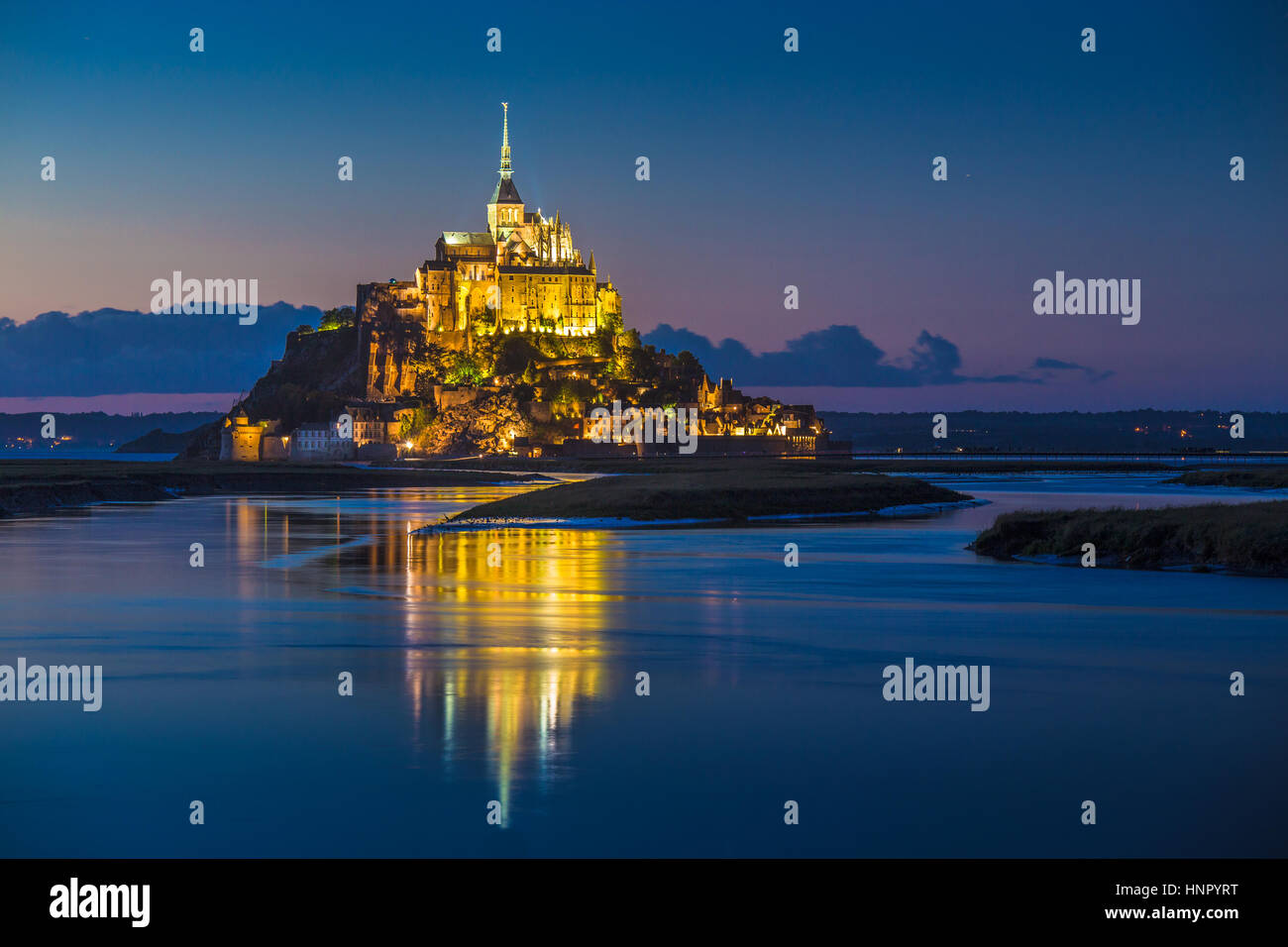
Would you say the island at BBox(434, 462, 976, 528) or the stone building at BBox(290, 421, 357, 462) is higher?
the stone building at BBox(290, 421, 357, 462)

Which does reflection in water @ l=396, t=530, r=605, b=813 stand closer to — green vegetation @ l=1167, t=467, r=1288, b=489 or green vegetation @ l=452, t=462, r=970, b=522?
green vegetation @ l=452, t=462, r=970, b=522

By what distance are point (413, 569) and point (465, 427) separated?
11725cm

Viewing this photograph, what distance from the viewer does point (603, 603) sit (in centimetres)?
2472

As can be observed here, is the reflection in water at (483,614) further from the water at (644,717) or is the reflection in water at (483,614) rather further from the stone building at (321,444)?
the stone building at (321,444)

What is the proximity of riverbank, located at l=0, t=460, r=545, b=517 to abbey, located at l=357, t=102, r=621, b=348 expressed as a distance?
167 feet

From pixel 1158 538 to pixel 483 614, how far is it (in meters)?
16.9

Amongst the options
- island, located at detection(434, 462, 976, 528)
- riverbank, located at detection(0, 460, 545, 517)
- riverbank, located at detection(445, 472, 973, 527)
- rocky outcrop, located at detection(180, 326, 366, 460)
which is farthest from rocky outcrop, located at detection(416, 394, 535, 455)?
riverbank, located at detection(445, 472, 973, 527)

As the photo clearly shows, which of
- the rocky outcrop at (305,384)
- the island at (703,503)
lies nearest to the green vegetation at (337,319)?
the rocky outcrop at (305,384)

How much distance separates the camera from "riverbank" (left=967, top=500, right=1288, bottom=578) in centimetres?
2855

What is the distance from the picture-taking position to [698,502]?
2009 inches

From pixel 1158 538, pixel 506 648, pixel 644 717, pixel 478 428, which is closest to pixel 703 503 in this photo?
pixel 1158 538
